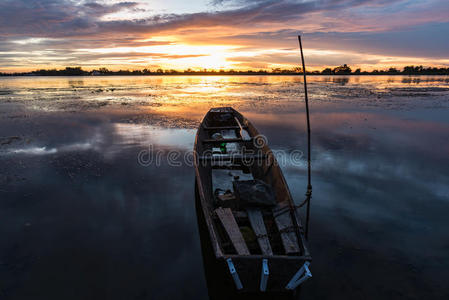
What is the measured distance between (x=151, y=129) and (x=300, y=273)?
622 inches

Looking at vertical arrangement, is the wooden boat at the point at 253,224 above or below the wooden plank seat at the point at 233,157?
below

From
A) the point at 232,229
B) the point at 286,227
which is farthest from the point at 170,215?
the point at 286,227

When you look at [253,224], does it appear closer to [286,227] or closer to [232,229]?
[232,229]

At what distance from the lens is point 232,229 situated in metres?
5.89

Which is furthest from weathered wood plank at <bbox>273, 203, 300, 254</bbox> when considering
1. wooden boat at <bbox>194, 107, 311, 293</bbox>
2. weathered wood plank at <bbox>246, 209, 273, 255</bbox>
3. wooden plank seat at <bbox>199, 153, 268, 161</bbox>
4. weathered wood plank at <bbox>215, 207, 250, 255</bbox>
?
wooden plank seat at <bbox>199, 153, 268, 161</bbox>

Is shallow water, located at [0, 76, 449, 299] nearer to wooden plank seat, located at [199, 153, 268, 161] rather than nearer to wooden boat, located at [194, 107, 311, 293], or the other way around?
wooden boat, located at [194, 107, 311, 293]

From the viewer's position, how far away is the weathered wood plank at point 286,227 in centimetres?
536

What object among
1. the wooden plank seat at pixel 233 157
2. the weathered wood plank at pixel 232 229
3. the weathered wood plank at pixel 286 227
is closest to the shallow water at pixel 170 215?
the weathered wood plank at pixel 286 227

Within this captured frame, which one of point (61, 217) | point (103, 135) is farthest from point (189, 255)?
point (103, 135)

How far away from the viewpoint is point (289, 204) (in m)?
6.45

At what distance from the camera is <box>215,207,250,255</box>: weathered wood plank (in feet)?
17.4

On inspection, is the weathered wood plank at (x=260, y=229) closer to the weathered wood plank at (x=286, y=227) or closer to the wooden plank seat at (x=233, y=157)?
the weathered wood plank at (x=286, y=227)

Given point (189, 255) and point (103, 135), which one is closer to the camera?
point (189, 255)

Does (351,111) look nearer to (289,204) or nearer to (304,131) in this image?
(304,131)
